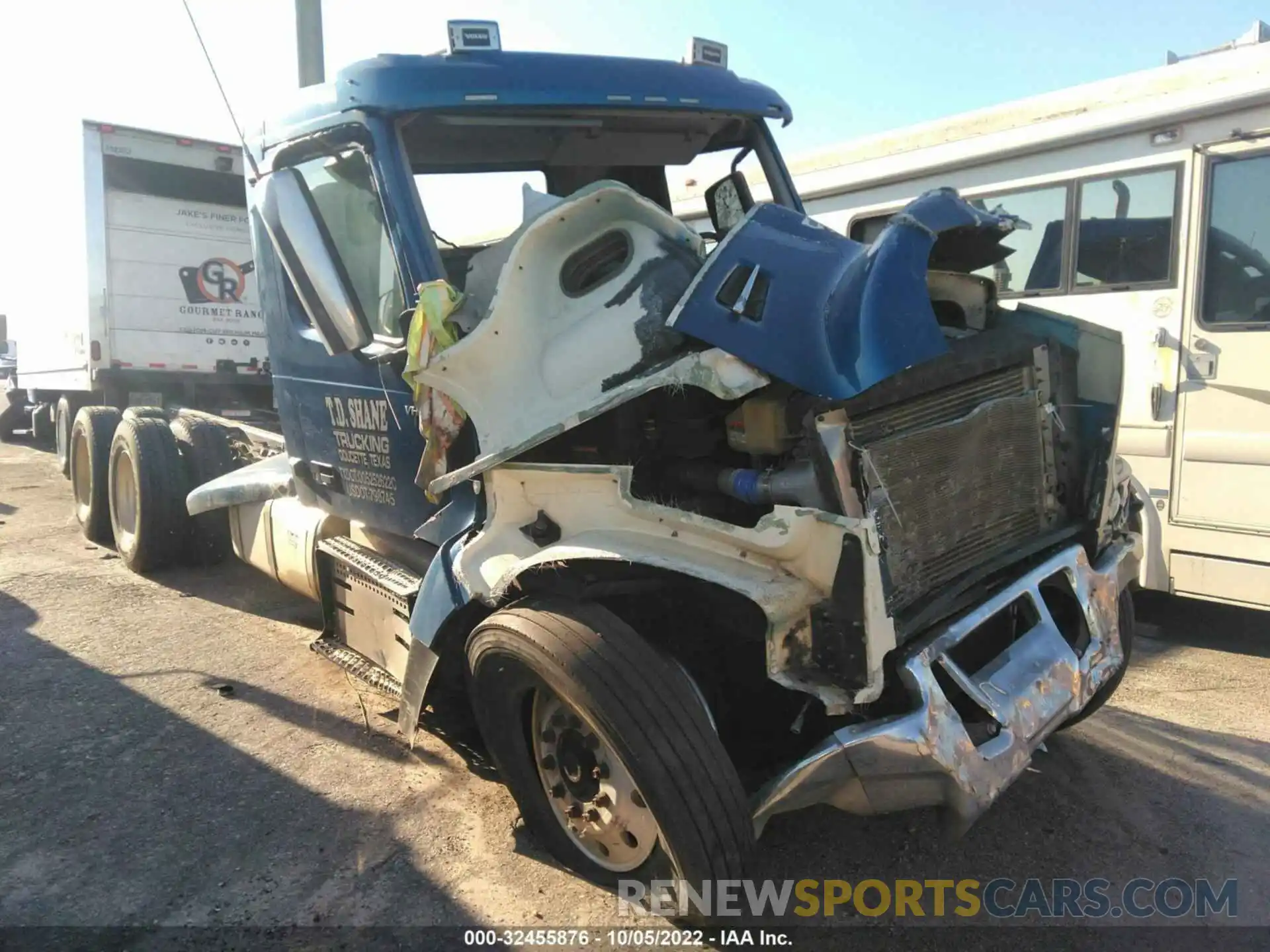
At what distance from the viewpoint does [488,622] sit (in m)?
2.82

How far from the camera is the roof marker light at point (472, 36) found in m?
3.30

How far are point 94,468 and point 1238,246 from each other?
7.82 meters

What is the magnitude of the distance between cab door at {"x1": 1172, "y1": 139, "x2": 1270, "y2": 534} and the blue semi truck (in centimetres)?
194

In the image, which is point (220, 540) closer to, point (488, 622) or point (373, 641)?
point (373, 641)

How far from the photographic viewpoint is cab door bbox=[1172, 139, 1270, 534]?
4980 mm

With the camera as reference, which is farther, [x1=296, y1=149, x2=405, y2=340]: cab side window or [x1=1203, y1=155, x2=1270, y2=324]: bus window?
[x1=1203, y1=155, x2=1270, y2=324]: bus window

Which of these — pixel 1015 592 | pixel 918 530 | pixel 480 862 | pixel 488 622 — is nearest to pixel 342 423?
pixel 488 622

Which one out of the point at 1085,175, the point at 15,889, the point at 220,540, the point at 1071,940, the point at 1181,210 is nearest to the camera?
the point at 1071,940

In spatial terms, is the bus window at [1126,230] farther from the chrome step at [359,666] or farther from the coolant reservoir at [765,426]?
the chrome step at [359,666]

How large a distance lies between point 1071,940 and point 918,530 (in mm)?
1245

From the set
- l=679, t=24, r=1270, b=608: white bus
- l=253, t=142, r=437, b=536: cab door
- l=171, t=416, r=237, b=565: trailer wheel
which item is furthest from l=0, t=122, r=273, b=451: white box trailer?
l=679, t=24, r=1270, b=608: white bus

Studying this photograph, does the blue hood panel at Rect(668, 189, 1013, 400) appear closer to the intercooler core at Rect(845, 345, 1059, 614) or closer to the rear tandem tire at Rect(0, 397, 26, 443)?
the intercooler core at Rect(845, 345, 1059, 614)

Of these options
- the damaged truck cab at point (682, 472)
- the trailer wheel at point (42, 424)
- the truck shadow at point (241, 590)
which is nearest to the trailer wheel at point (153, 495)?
the truck shadow at point (241, 590)

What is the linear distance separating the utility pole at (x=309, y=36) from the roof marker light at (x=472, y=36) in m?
3.26
